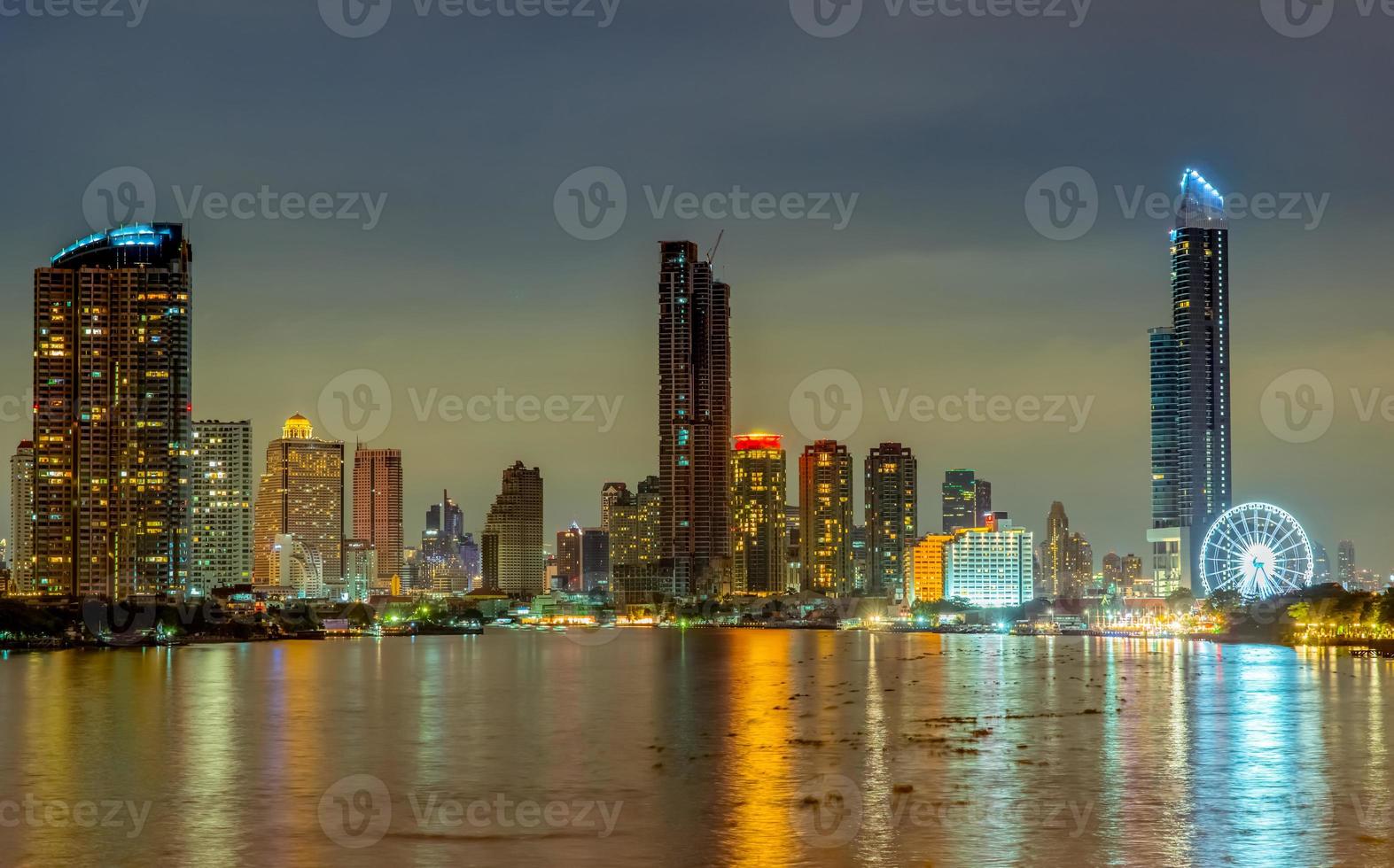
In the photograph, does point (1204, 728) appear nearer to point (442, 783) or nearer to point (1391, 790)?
point (1391, 790)

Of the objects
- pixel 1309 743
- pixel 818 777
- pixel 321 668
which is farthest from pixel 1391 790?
pixel 321 668

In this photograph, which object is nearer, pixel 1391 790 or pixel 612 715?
pixel 1391 790

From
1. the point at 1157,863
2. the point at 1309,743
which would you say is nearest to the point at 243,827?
the point at 1157,863

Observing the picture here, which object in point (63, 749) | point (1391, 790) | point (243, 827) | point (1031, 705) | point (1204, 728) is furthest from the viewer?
point (1031, 705)

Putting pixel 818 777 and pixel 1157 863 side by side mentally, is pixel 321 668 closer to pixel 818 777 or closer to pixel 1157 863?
pixel 818 777

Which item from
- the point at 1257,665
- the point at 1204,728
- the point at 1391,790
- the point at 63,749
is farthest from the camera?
the point at 1257,665

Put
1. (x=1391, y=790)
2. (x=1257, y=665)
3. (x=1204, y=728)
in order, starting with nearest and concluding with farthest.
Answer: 1. (x=1391, y=790)
2. (x=1204, y=728)
3. (x=1257, y=665)
